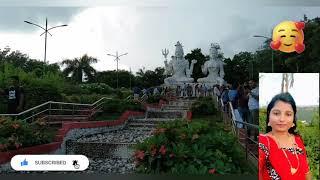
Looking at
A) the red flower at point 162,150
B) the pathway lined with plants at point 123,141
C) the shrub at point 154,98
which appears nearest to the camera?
the red flower at point 162,150

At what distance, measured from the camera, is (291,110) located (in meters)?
4.83

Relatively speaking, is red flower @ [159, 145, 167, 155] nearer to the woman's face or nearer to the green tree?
the green tree

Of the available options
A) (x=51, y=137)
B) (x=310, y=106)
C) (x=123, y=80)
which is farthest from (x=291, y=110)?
(x=51, y=137)

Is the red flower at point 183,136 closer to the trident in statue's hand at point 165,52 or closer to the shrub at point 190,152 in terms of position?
the shrub at point 190,152

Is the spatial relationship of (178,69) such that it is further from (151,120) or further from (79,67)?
(79,67)

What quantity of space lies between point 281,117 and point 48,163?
7.09 ft

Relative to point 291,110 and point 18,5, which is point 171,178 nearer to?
point 291,110

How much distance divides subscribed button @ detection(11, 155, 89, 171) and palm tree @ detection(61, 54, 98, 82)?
0.80 metres

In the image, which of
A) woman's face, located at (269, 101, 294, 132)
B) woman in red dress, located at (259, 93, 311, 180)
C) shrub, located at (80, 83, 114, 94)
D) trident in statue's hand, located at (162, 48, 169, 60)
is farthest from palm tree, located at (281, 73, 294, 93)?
shrub, located at (80, 83, 114, 94)

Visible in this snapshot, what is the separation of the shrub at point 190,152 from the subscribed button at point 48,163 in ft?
1.83

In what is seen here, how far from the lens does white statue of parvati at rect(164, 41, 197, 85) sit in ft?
17.3

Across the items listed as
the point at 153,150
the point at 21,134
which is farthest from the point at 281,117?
the point at 21,134

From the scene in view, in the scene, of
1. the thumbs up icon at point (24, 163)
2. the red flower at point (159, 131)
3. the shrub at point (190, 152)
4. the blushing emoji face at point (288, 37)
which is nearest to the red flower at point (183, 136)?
the shrub at point (190, 152)

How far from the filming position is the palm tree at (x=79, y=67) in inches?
213
